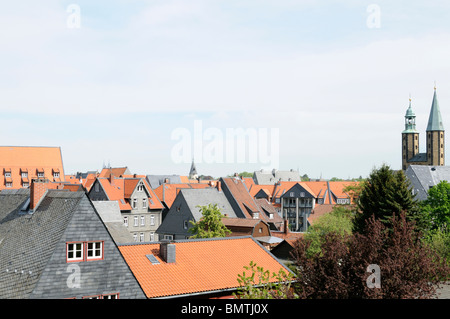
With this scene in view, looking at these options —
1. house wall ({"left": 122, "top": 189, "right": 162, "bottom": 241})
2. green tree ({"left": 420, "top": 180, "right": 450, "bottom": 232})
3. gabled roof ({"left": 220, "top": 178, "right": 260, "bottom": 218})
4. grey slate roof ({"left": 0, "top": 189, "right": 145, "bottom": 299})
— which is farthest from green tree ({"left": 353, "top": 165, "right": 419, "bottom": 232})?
house wall ({"left": 122, "top": 189, "right": 162, "bottom": 241})

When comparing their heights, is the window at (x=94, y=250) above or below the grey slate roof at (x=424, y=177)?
below

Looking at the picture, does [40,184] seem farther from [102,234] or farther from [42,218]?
[102,234]

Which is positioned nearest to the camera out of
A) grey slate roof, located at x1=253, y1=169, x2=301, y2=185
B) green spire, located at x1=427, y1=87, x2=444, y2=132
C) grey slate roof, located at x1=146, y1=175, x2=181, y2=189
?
grey slate roof, located at x1=146, y1=175, x2=181, y2=189

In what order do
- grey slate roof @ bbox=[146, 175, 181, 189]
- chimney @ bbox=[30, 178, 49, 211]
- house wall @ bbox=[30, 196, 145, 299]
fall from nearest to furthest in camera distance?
1. house wall @ bbox=[30, 196, 145, 299]
2. chimney @ bbox=[30, 178, 49, 211]
3. grey slate roof @ bbox=[146, 175, 181, 189]

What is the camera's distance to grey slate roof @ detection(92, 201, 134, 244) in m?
48.7

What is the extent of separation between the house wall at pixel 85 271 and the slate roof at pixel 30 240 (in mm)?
423

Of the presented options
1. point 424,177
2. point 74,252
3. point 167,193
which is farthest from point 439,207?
point 74,252

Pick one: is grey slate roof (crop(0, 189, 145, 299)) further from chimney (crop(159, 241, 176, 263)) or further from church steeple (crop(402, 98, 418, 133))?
church steeple (crop(402, 98, 418, 133))

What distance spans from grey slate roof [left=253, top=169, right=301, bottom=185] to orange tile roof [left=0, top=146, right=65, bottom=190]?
76.7m

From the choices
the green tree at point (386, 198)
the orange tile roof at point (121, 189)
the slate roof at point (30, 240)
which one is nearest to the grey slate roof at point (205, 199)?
the orange tile roof at point (121, 189)

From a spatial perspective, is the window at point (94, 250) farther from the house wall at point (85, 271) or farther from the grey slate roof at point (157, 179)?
the grey slate roof at point (157, 179)

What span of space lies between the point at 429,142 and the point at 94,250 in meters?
149

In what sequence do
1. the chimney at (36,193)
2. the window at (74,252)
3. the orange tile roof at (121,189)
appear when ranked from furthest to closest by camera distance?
the orange tile roof at (121,189), the chimney at (36,193), the window at (74,252)

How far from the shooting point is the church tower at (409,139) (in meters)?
162
